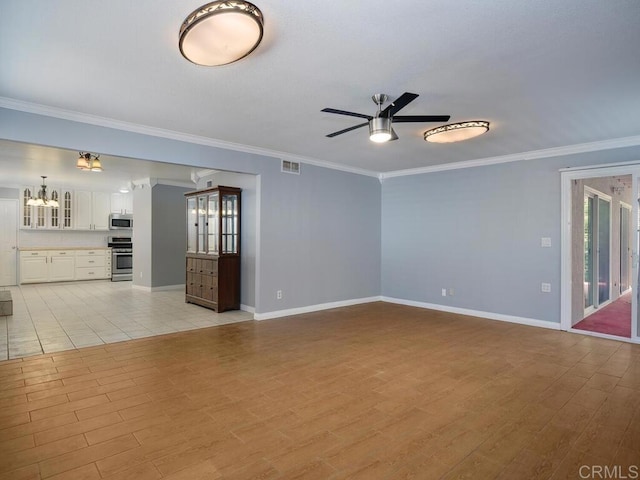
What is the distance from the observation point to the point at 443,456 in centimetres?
209

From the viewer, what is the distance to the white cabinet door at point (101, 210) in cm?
1001

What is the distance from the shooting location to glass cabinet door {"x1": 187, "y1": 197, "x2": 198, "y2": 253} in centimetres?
668

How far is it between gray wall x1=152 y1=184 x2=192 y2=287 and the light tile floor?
0.55m

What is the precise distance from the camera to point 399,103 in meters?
3.00

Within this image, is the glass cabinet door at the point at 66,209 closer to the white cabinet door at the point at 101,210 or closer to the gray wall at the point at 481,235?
the white cabinet door at the point at 101,210

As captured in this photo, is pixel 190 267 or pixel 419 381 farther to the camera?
pixel 190 267

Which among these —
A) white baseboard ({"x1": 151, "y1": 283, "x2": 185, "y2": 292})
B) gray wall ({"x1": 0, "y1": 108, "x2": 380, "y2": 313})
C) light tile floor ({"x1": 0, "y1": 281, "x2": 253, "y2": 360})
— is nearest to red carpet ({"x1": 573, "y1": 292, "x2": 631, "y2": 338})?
gray wall ({"x1": 0, "y1": 108, "x2": 380, "y2": 313})

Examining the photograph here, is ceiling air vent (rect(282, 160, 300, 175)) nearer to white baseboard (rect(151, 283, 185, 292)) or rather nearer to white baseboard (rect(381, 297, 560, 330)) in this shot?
Result: white baseboard (rect(381, 297, 560, 330))

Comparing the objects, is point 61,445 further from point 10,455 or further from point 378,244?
point 378,244

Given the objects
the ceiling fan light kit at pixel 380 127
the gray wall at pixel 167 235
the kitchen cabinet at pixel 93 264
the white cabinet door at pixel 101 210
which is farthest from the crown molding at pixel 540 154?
Answer: the kitchen cabinet at pixel 93 264

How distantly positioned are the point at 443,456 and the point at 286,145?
422cm

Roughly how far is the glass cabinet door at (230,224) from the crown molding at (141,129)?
1102mm

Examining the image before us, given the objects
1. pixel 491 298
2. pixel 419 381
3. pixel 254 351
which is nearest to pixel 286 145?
pixel 254 351

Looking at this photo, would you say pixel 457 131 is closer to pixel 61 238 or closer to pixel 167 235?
pixel 167 235
